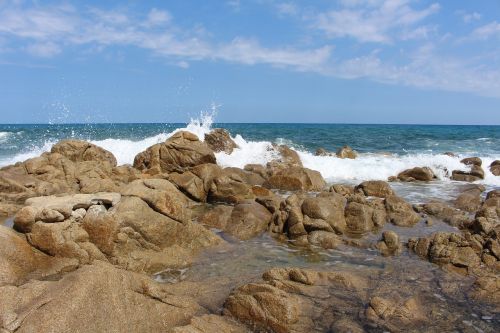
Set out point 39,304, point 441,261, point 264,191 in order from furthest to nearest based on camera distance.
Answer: point 264,191, point 441,261, point 39,304

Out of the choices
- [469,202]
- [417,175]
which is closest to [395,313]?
[469,202]

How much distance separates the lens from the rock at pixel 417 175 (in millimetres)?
19391

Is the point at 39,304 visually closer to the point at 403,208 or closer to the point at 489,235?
the point at 489,235

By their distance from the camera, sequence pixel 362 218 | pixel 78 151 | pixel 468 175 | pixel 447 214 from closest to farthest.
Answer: pixel 362 218 < pixel 447 214 < pixel 78 151 < pixel 468 175

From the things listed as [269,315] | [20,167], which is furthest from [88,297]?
[20,167]

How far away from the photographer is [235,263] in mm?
7930

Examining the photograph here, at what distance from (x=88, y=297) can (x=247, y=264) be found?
3581mm

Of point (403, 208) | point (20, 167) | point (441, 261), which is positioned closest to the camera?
point (441, 261)

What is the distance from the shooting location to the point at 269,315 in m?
5.50

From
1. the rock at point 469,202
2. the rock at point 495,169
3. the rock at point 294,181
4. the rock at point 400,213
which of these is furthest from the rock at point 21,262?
the rock at point 495,169

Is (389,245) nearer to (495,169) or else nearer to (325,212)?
(325,212)

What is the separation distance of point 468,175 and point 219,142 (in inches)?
472

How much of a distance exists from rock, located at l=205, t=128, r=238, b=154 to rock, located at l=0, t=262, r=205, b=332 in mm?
16843

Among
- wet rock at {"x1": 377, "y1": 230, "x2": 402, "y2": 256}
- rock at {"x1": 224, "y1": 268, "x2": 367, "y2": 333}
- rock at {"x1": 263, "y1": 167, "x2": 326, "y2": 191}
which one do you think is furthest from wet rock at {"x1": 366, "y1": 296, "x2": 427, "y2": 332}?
rock at {"x1": 263, "y1": 167, "x2": 326, "y2": 191}
